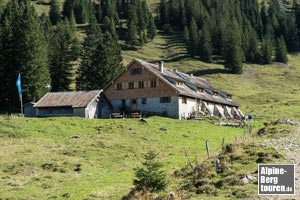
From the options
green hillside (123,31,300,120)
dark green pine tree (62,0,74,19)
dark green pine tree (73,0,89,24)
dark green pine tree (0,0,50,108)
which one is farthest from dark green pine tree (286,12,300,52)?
dark green pine tree (0,0,50,108)

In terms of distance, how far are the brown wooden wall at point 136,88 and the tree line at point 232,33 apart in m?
67.7

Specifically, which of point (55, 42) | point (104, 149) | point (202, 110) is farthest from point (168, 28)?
point (104, 149)

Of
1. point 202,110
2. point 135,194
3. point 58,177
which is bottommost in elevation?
point 202,110

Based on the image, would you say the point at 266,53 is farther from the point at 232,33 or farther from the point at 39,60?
the point at 39,60

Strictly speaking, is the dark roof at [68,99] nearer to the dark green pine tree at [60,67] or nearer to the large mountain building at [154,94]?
the large mountain building at [154,94]

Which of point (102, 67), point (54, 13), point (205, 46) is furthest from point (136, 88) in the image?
point (54, 13)

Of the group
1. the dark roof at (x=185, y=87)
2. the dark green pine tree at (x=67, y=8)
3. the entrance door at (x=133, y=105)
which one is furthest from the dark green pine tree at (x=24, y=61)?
the dark green pine tree at (x=67, y=8)

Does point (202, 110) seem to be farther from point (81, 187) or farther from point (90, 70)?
point (81, 187)

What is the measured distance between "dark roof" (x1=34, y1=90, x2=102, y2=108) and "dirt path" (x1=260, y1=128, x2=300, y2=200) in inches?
1512

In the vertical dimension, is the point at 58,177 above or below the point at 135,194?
below

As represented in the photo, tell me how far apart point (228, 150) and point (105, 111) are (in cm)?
4505

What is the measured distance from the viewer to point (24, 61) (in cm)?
6644

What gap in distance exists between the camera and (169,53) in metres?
154

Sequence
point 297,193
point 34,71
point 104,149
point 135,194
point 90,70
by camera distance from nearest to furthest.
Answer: point 297,193 → point 135,194 → point 104,149 → point 34,71 → point 90,70
